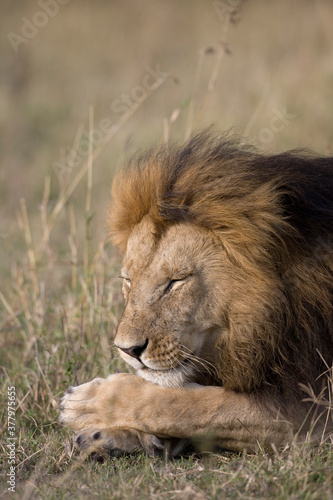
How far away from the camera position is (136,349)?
10.1 feet

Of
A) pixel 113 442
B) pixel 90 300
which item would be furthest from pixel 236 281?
pixel 90 300

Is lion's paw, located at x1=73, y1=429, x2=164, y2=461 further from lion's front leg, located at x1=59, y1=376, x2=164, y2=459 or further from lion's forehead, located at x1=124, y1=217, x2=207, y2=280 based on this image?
lion's forehead, located at x1=124, y1=217, x2=207, y2=280

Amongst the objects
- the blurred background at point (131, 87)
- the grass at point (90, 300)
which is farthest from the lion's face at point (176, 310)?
the blurred background at point (131, 87)

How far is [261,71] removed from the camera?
1059 centimetres

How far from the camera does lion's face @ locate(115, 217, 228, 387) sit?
10.1ft


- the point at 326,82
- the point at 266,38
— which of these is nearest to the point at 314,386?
the point at 326,82

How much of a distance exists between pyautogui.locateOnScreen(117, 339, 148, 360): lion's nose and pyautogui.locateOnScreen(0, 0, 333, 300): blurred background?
2.28 m

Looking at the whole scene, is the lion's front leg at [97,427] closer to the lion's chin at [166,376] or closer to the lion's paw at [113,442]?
the lion's paw at [113,442]

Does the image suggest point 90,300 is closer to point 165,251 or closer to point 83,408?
point 83,408

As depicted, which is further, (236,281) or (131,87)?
(131,87)

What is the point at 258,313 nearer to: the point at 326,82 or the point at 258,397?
the point at 258,397

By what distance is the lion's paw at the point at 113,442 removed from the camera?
3162 mm

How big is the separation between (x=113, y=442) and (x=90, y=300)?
1796mm

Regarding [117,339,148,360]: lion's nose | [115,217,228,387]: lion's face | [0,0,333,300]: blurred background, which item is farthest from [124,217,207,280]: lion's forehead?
[0,0,333,300]: blurred background
